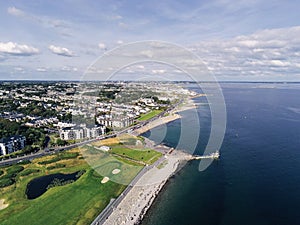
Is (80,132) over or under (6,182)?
over

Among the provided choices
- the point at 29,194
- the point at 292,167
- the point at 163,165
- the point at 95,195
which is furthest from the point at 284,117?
the point at 29,194

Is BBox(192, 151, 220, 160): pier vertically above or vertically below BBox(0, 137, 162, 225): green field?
above

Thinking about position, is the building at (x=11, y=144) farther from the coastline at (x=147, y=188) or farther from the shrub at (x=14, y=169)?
the coastline at (x=147, y=188)

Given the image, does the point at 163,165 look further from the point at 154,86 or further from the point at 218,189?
the point at 154,86

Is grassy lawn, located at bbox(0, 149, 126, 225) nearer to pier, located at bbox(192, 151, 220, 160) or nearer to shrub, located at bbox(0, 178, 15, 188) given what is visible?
shrub, located at bbox(0, 178, 15, 188)

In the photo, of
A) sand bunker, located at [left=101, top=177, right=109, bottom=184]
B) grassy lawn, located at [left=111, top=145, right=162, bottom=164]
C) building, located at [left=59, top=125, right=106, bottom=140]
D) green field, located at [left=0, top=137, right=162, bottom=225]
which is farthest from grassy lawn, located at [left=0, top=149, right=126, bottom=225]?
building, located at [left=59, top=125, right=106, bottom=140]

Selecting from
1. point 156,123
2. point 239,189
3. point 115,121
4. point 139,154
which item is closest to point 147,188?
point 139,154

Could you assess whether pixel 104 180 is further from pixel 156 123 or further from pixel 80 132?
pixel 156 123
